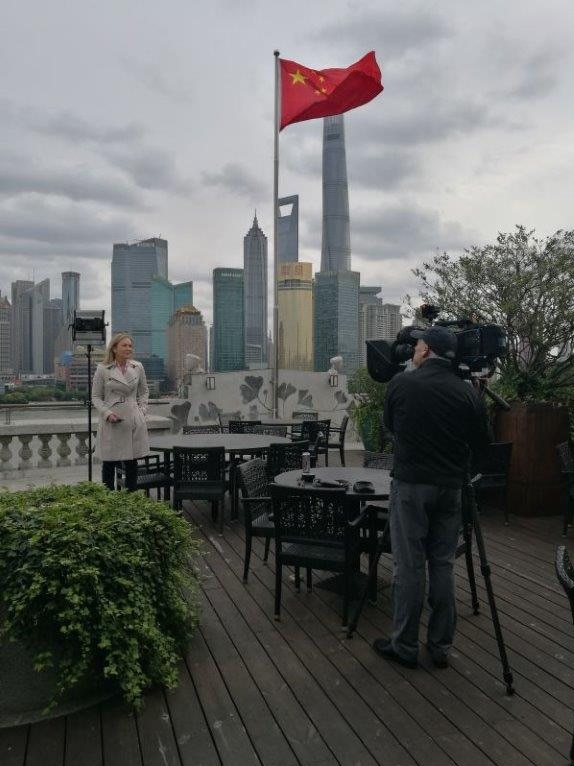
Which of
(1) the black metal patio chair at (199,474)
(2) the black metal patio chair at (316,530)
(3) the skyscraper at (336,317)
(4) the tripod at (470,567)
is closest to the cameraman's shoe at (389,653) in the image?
(4) the tripod at (470,567)

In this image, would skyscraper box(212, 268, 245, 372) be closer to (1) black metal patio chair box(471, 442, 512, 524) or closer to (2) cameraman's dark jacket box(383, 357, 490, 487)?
(1) black metal patio chair box(471, 442, 512, 524)

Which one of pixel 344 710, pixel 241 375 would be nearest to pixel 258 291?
pixel 241 375

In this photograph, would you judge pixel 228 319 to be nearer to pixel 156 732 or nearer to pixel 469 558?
pixel 469 558

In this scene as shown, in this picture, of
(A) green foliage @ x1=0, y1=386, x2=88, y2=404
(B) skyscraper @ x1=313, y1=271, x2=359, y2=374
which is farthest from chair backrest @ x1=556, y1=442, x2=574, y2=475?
(A) green foliage @ x1=0, y1=386, x2=88, y2=404

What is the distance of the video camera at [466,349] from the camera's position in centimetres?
263

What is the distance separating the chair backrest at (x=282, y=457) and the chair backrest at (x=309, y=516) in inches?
62.1

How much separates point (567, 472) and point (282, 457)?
2427 mm

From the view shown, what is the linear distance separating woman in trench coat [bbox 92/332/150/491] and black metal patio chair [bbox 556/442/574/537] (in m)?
3.63

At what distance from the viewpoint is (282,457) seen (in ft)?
16.1

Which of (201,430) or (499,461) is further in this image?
(201,430)

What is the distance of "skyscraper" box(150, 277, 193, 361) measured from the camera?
21938 millimetres

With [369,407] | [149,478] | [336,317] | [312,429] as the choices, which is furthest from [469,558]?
[336,317]

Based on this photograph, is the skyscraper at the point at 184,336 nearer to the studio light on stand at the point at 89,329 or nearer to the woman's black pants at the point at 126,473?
the studio light on stand at the point at 89,329

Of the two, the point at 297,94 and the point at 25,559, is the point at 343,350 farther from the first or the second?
the point at 25,559
